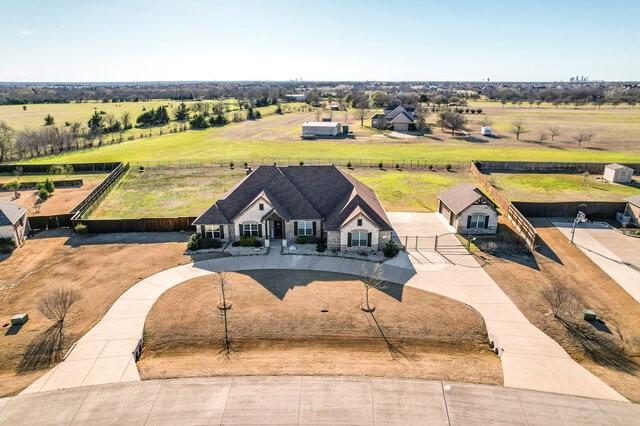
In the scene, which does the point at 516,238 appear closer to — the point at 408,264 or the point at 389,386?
the point at 408,264

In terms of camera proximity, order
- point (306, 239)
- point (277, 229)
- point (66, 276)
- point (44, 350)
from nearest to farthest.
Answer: point (44, 350)
point (66, 276)
point (306, 239)
point (277, 229)

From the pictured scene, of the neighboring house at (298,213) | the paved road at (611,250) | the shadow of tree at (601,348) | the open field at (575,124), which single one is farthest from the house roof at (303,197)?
the open field at (575,124)

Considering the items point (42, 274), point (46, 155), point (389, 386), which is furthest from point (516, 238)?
point (46, 155)

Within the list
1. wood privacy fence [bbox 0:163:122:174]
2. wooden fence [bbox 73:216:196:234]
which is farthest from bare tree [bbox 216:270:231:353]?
wood privacy fence [bbox 0:163:122:174]

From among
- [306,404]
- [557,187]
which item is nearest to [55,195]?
[306,404]

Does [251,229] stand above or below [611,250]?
above

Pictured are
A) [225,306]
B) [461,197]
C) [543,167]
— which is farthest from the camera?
[543,167]

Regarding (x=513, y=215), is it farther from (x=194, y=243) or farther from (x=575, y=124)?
(x=575, y=124)

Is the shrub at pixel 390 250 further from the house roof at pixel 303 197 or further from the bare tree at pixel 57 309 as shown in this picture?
the bare tree at pixel 57 309
